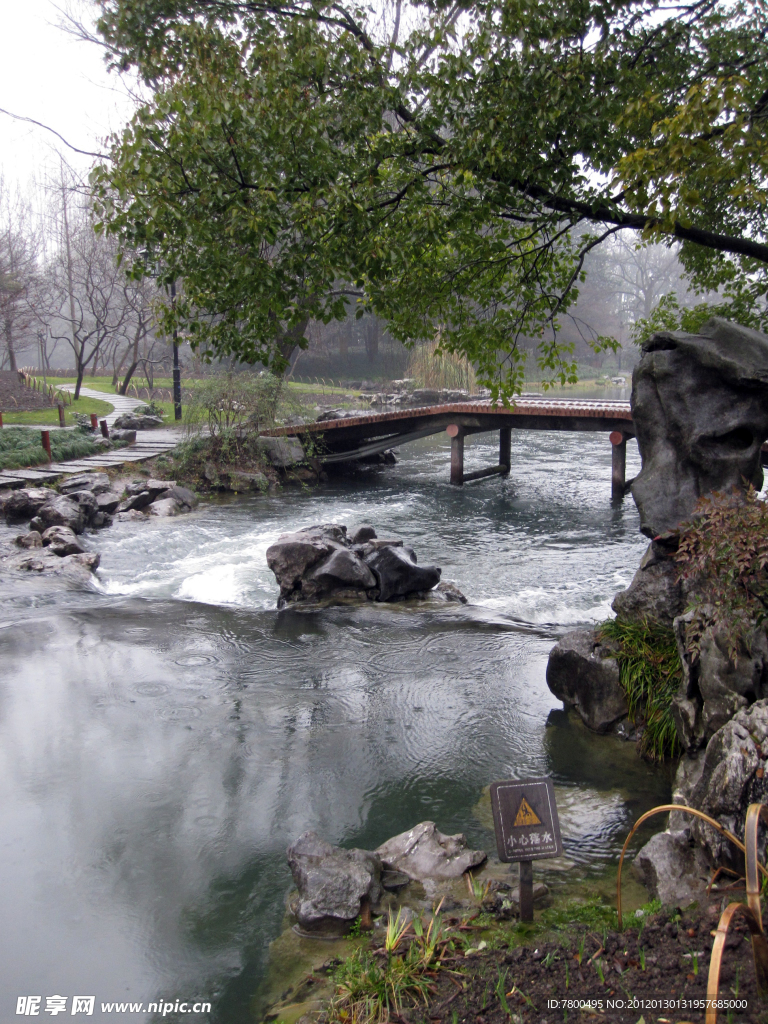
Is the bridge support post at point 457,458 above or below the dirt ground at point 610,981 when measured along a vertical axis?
above

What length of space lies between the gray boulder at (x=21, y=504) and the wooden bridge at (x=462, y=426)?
6.14 metres

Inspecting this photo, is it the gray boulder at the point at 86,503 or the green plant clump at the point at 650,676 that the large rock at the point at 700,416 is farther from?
the gray boulder at the point at 86,503

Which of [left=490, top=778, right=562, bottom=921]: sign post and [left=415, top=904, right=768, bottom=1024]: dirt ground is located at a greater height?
[left=490, top=778, right=562, bottom=921]: sign post

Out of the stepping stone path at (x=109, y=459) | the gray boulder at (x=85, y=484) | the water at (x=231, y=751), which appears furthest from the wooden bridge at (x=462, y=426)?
the water at (x=231, y=751)

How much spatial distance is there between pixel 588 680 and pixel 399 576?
12.5ft

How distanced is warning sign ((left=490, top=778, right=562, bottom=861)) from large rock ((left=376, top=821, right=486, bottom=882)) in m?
0.93

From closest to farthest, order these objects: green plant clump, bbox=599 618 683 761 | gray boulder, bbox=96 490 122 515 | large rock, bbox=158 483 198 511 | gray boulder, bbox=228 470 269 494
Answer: green plant clump, bbox=599 618 683 761
gray boulder, bbox=96 490 122 515
large rock, bbox=158 483 198 511
gray boulder, bbox=228 470 269 494

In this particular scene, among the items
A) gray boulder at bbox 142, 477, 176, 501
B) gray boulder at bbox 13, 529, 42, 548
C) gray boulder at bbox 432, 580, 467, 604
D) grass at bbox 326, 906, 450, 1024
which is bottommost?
gray boulder at bbox 432, 580, 467, 604

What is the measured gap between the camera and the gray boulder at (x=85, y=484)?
14531 mm

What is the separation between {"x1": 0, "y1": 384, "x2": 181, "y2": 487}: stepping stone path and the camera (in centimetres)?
1477

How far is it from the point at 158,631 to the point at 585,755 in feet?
15.9

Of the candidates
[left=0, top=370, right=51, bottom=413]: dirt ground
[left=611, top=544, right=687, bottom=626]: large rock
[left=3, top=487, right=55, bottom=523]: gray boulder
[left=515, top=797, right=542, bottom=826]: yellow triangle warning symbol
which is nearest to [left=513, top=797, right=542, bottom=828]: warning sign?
[left=515, top=797, right=542, bottom=826]: yellow triangle warning symbol

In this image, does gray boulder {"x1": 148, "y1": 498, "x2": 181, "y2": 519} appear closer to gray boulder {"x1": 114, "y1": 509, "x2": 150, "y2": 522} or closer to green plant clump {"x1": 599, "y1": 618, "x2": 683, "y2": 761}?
gray boulder {"x1": 114, "y1": 509, "x2": 150, "y2": 522}

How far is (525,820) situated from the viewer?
3426 mm
